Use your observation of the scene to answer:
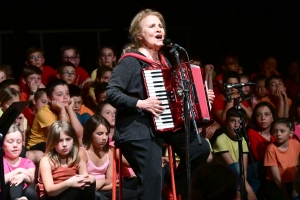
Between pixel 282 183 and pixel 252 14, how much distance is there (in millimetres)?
3411

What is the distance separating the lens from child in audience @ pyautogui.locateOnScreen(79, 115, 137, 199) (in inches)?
226

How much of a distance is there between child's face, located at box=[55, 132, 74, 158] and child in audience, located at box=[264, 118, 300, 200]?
2.07m

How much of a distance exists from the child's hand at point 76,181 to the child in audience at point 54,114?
933 millimetres

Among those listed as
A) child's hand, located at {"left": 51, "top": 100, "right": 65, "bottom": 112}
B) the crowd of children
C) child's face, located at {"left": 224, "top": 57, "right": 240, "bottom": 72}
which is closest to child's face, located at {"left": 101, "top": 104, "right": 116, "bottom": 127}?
the crowd of children

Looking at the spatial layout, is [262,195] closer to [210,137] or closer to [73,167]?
[210,137]

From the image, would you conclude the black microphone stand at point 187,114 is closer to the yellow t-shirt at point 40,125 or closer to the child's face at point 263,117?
the yellow t-shirt at point 40,125

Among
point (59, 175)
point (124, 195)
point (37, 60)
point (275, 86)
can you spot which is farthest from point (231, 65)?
point (59, 175)

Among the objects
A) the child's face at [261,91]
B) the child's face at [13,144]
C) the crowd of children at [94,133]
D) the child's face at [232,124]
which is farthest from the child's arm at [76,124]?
the child's face at [261,91]

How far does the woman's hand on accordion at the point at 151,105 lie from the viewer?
431 centimetres

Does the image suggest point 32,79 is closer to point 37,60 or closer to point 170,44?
point 37,60

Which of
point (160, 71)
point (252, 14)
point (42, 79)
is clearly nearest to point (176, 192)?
point (160, 71)

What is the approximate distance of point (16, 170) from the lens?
5.20 m

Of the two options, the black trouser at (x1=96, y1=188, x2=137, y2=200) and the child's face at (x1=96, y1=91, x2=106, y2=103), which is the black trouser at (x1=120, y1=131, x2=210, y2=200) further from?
the child's face at (x1=96, y1=91, x2=106, y2=103)

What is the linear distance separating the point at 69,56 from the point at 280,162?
261 cm
